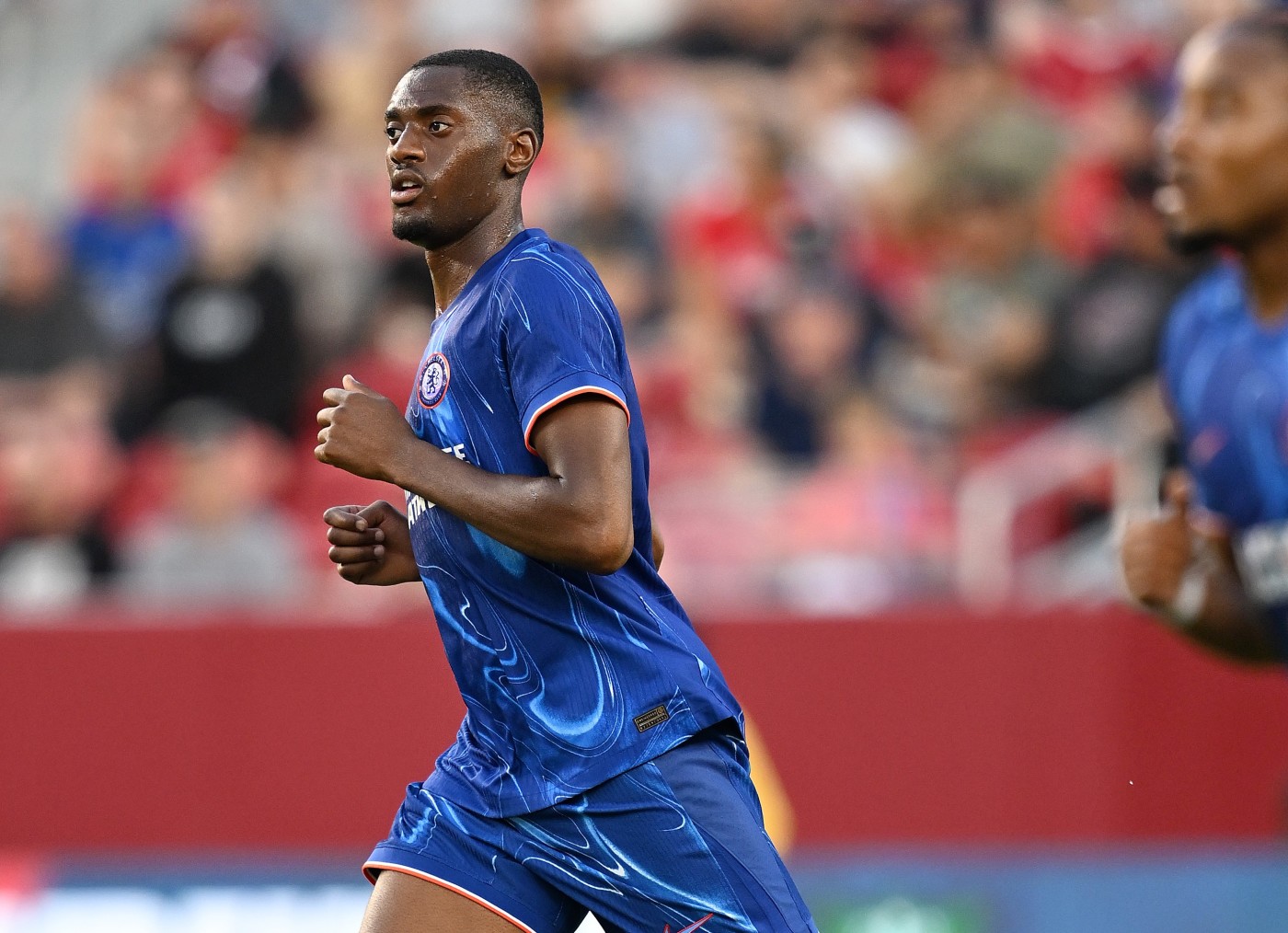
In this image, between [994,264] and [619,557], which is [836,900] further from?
[994,264]

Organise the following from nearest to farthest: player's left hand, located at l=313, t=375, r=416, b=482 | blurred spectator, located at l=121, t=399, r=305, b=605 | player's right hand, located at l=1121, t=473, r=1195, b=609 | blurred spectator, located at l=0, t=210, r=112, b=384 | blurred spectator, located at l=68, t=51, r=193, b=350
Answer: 1. player's left hand, located at l=313, t=375, r=416, b=482
2. player's right hand, located at l=1121, t=473, r=1195, b=609
3. blurred spectator, located at l=121, t=399, r=305, b=605
4. blurred spectator, located at l=0, t=210, r=112, b=384
5. blurred spectator, located at l=68, t=51, r=193, b=350

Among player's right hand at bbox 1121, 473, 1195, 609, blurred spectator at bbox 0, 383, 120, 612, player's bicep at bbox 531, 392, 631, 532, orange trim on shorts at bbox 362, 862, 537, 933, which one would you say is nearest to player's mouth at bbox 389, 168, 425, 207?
player's bicep at bbox 531, 392, 631, 532

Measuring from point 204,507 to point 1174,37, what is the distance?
5.80 meters

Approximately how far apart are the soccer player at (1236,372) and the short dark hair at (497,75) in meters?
1.95

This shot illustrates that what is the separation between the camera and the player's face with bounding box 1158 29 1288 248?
4594 mm

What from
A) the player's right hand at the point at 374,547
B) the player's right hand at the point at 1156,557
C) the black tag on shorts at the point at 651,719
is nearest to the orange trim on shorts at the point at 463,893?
the black tag on shorts at the point at 651,719

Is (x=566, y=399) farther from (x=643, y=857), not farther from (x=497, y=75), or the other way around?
(x=643, y=857)

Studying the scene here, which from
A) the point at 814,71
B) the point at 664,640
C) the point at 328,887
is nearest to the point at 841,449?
the point at 814,71

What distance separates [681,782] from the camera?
329 centimetres

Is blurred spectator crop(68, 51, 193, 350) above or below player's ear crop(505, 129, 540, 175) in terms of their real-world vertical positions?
above

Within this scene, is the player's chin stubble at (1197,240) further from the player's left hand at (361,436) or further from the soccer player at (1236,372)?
the player's left hand at (361,436)

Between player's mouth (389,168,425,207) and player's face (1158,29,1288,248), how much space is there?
7.07 feet

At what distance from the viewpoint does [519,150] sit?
339 centimetres

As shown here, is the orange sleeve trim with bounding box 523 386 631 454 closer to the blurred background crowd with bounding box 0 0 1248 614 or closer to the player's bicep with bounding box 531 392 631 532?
the player's bicep with bounding box 531 392 631 532
